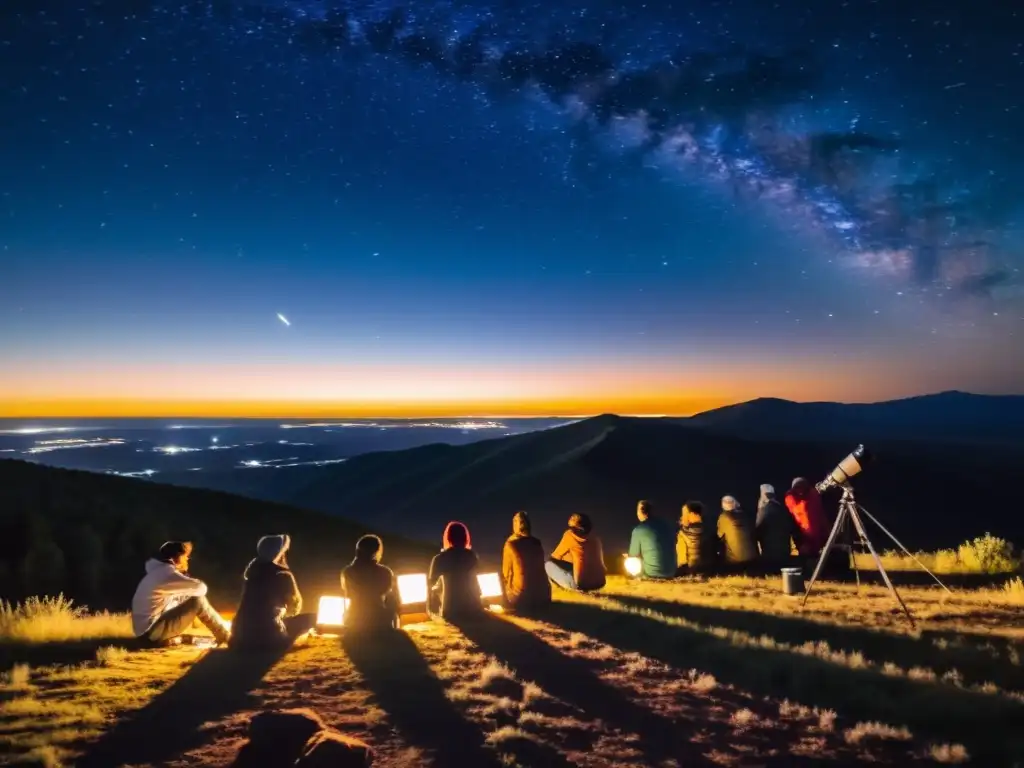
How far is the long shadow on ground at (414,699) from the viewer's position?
5398 mm

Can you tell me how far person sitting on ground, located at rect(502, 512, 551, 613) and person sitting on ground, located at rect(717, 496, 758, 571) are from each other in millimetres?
4698

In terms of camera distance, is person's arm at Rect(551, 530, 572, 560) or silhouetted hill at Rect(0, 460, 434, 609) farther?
silhouetted hill at Rect(0, 460, 434, 609)

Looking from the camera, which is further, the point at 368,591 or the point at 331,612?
the point at 331,612

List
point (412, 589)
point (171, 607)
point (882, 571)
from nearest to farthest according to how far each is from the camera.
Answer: point (171, 607), point (882, 571), point (412, 589)

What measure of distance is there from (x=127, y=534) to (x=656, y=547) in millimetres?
20735

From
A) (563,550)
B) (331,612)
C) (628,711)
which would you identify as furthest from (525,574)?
(628,711)

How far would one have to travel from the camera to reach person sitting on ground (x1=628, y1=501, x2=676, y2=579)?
13750mm

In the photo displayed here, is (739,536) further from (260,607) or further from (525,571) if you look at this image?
(260,607)

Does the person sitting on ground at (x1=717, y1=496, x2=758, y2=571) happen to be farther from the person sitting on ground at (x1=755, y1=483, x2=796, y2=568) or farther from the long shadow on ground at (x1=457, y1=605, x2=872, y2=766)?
the long shadow on ground at (x1=457, y1=605, x2=872, y2=766)

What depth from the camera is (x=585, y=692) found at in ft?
22.6

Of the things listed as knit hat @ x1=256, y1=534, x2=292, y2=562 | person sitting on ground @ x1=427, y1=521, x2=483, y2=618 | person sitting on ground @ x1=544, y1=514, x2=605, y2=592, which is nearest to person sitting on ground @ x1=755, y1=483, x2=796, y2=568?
person sitting on ground @ x1=544, y1=514, x2=605, y2=592

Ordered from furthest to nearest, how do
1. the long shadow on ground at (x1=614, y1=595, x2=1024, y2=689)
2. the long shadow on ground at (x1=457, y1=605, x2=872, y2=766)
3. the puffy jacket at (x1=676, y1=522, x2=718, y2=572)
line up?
the puffy jacket at (x1=676, y1=522, x2=718, y2=572)
the long shadow on ground at (x1=614, y1=595, x2=1024, y2=689)
the long shadow on ground at (x1=457, y1=605, x2=872, y2=766)

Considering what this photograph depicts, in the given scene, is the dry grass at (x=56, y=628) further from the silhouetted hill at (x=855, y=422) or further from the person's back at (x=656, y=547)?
the silhouetted hill at (x=855, y=422)

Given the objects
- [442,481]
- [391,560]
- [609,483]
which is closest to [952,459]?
[609,483]
